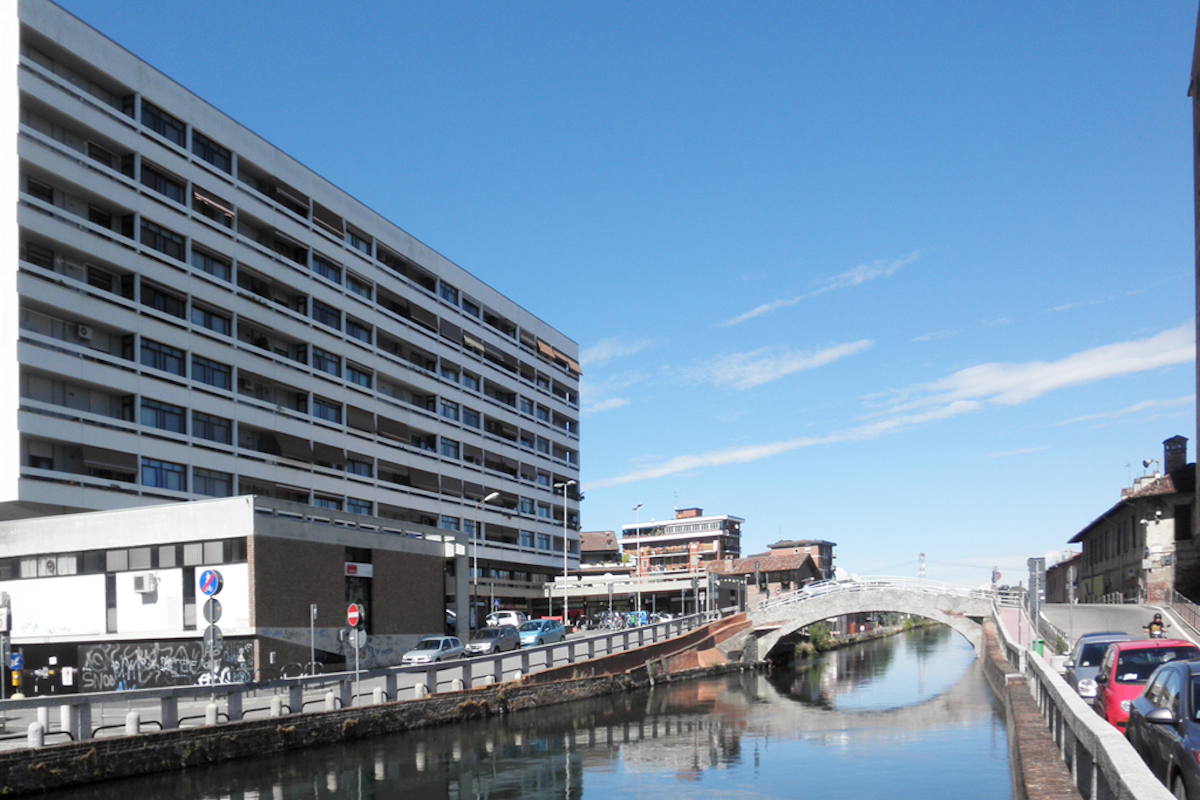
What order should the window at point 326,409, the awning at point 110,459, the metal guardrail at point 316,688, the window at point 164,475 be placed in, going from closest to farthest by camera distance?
the metal guardrail at point 316,688 < the awning at point 110,459 < the window at point 164,475 < the window at point 326,409

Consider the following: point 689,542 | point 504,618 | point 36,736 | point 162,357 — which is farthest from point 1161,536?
point 689,542

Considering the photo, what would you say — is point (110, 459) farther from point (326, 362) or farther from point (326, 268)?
point (326, 268)

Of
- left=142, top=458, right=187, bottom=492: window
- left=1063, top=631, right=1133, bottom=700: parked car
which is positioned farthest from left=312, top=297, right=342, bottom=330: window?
left=1063, top=631, right=1133, bottom=700: parked car

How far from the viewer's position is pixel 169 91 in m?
51.1

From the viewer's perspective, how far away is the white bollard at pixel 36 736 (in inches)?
830

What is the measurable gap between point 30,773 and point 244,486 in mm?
35254

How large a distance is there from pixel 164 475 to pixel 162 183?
1368cm

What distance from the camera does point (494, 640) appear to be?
48.2 m

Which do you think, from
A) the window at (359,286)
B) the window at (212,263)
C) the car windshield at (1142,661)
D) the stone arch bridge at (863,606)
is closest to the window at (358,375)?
the window at (359,286)

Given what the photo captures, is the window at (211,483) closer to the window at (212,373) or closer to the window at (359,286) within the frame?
the window at (212,373)

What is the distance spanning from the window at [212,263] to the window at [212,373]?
4413 mm

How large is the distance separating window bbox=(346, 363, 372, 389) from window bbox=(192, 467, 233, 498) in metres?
12.8

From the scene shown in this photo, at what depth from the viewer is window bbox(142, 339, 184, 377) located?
48.9 m

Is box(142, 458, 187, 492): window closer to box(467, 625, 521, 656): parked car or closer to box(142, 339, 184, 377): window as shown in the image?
box(142, 339, 184, 377): window
